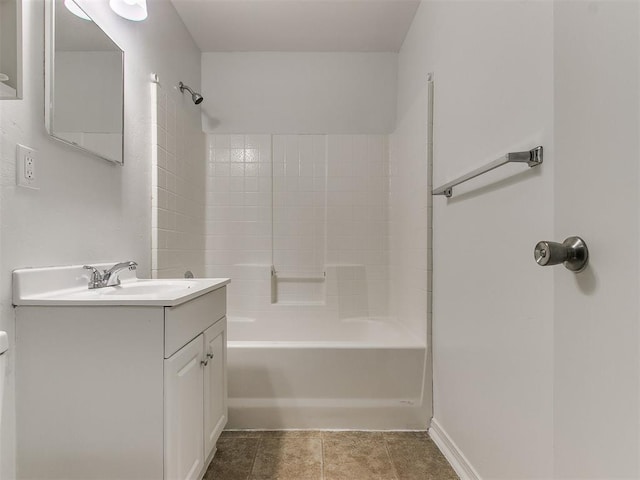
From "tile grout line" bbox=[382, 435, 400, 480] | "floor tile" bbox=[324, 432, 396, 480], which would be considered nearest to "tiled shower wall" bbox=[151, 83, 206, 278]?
"floor tile" bbox=[324, 432, 396, 480]

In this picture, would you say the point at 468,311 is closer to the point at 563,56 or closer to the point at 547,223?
the point at 547,223

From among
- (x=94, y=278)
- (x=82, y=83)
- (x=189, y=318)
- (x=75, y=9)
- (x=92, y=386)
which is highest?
(x=75, y=9)

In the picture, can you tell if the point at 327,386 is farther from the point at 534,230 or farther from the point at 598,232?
the point at 598,232

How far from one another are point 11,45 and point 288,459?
181cm

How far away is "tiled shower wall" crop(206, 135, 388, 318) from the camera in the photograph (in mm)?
2863

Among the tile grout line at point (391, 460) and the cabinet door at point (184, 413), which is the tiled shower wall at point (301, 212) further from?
the cabinet door at point (184, 413)

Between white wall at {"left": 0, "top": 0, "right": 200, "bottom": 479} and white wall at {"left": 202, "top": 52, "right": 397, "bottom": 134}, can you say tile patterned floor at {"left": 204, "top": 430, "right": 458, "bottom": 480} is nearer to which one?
white wall at {"left": 0, "top": 0, "right": 200, "bottom": 479}

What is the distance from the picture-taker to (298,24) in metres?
2.46

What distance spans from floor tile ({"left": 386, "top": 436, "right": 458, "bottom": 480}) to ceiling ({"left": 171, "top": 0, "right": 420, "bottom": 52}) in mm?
2532

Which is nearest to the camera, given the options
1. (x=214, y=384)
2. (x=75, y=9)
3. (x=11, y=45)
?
(x=11, y=45)

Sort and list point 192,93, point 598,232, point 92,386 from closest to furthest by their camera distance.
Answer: point 598,232 < point 92,386 < point 192,93

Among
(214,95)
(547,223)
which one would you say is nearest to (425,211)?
(547,223)

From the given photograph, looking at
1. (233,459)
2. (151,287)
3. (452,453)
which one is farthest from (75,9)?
(452,453)

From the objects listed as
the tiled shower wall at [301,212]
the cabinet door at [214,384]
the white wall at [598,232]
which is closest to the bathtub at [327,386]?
the cabinet door at [214,384]
